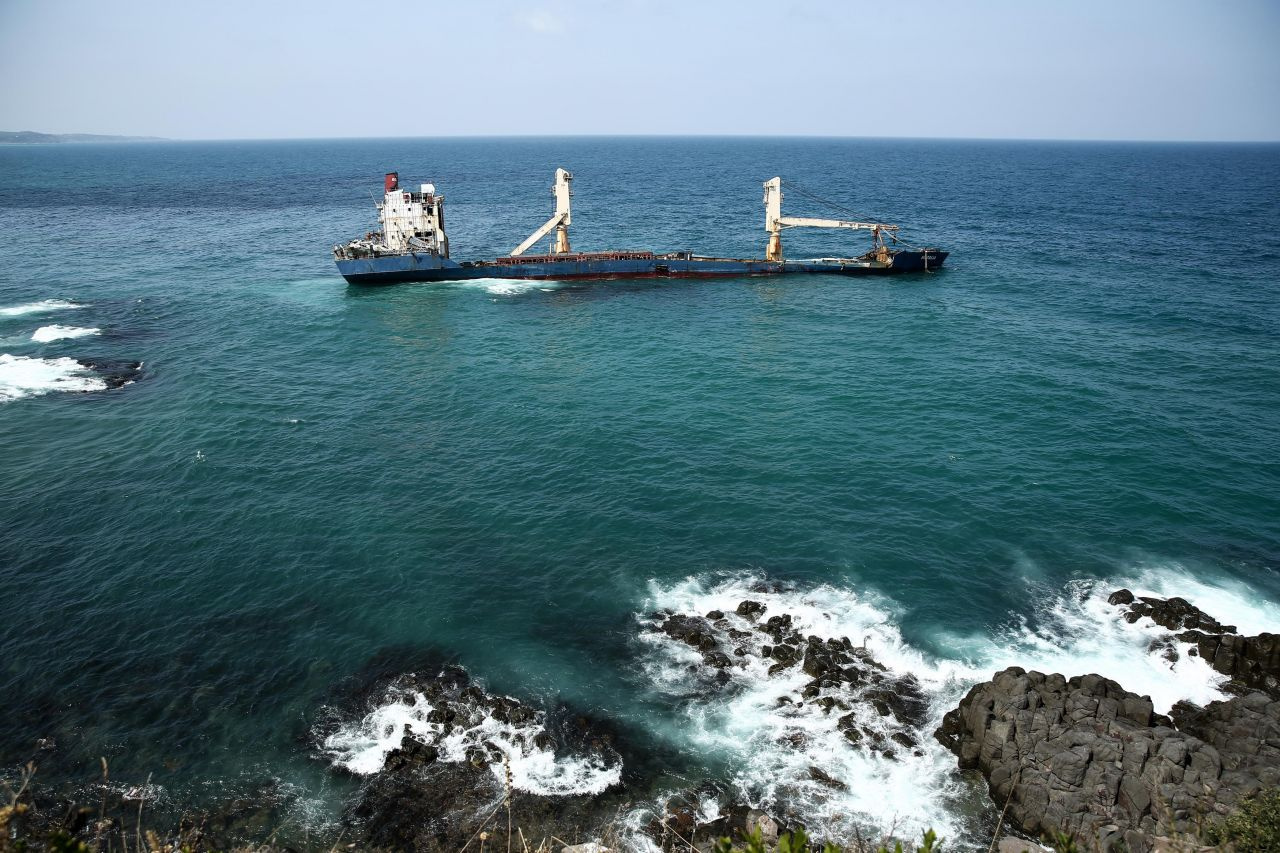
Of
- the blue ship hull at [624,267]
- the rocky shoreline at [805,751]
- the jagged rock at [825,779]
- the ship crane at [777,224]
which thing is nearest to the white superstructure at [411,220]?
the blue ship hull at [624,267]

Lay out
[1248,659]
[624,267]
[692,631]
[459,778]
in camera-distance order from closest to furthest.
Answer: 1. [459,778]
2. [1248,659]
3. [692,631]
4. [624,267]

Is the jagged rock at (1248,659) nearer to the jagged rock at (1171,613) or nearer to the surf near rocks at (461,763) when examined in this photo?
the jagged rock at (1171,613)

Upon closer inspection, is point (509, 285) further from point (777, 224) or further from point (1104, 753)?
point (1104, 753)

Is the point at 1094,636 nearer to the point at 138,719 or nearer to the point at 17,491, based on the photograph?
the point at 138,719

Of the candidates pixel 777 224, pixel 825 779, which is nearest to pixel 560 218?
pixel 777 224

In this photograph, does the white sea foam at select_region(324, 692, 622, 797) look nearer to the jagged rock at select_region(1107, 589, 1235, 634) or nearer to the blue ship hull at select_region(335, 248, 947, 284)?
the jagged rock at select_region(1107, 589, 1235, 634)

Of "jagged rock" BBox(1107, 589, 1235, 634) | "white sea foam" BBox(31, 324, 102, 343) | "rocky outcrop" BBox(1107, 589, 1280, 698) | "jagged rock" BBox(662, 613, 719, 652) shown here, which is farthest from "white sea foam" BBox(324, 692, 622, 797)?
"white sea foam" BBox(31, 324, 102, 343)
